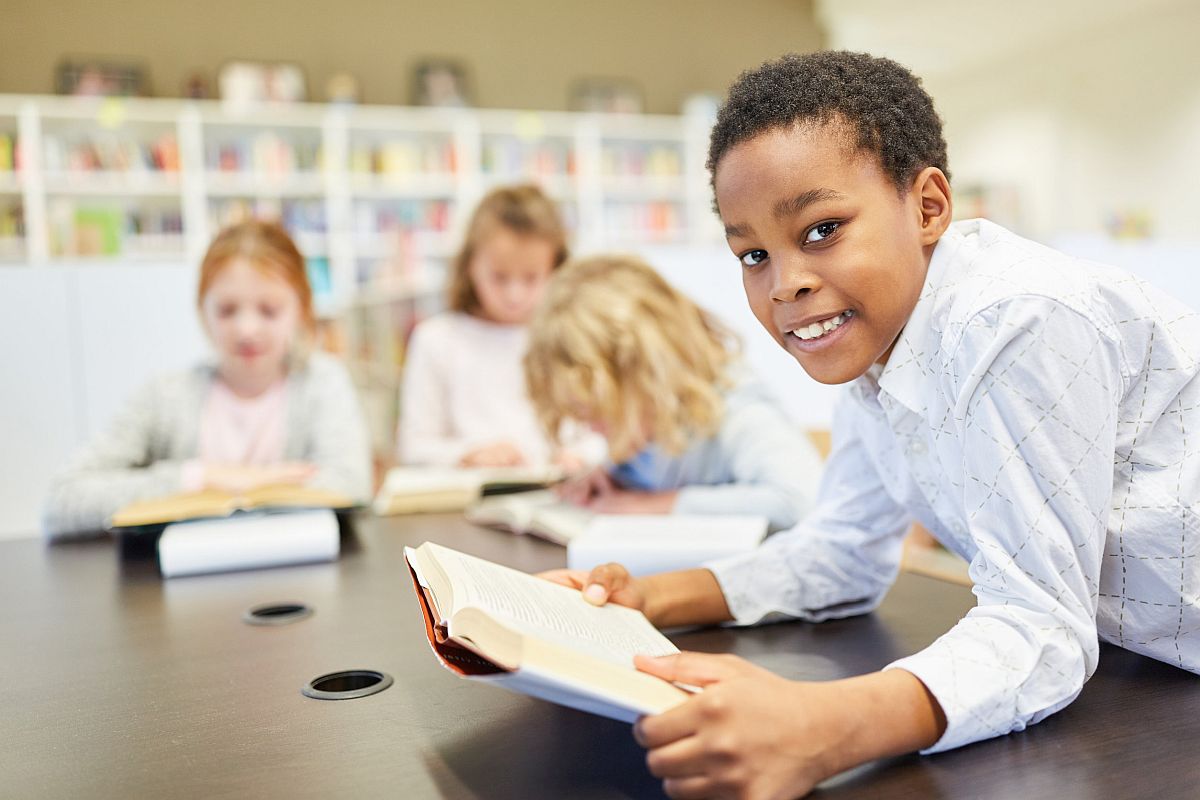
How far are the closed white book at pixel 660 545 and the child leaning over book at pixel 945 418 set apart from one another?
0.17m

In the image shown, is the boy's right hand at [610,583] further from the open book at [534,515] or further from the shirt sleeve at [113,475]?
the shirt sleeve at [113,475]

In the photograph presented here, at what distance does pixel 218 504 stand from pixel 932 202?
1008mm

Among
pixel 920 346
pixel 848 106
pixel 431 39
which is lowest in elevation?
pixel 920 346

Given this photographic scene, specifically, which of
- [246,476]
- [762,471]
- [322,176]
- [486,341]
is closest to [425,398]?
[486,341]

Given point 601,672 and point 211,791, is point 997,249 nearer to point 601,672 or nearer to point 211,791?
point 601,672

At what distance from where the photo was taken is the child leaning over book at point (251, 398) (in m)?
1.76

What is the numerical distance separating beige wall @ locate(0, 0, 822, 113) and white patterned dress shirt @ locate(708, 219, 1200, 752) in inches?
205

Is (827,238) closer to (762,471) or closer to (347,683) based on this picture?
(347,683)

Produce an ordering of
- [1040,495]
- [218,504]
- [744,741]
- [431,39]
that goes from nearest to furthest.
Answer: [744,741]
[1040,495]
[218,504]
[431,39]

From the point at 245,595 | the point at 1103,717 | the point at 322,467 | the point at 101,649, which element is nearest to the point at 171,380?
the point at 322,467

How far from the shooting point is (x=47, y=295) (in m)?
2.25

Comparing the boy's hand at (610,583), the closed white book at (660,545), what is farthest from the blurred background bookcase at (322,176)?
the boy's hand at (610,583)

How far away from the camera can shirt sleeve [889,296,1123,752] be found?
57 cm

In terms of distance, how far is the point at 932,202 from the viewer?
688mm
